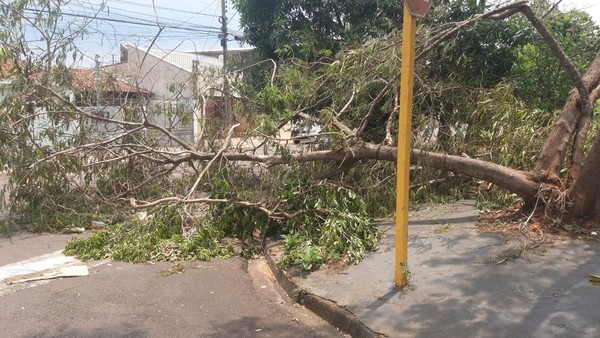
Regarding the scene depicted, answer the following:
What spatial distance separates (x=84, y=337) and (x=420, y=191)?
575 centimetres

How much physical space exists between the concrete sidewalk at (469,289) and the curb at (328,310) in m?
0.02

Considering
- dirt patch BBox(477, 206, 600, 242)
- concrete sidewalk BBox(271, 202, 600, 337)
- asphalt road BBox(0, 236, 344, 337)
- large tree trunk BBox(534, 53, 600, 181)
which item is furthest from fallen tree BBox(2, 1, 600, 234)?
asphalt road BBox(0, 236, 344, 337)

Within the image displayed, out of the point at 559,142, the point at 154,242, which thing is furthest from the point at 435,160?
the point at 154,242

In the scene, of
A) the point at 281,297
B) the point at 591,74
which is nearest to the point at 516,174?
the point at 591,74

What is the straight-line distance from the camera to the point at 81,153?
9727 mm

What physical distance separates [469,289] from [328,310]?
1.32m

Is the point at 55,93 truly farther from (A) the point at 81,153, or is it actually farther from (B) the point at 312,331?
(B) the point at 312,331

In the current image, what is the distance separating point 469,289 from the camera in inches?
208

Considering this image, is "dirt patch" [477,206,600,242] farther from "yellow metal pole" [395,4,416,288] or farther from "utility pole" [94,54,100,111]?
"utility pole" [94,54,100,111]

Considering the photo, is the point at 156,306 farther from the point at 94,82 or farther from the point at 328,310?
the point at 94,82

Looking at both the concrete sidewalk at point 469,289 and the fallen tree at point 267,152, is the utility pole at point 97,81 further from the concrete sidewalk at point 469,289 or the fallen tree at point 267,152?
the concrete sidewalk at point 469,289

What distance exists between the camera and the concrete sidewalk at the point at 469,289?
4527mm

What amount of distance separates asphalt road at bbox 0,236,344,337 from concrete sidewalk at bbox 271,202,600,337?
409 millimetres

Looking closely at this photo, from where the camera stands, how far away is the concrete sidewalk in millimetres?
4527
